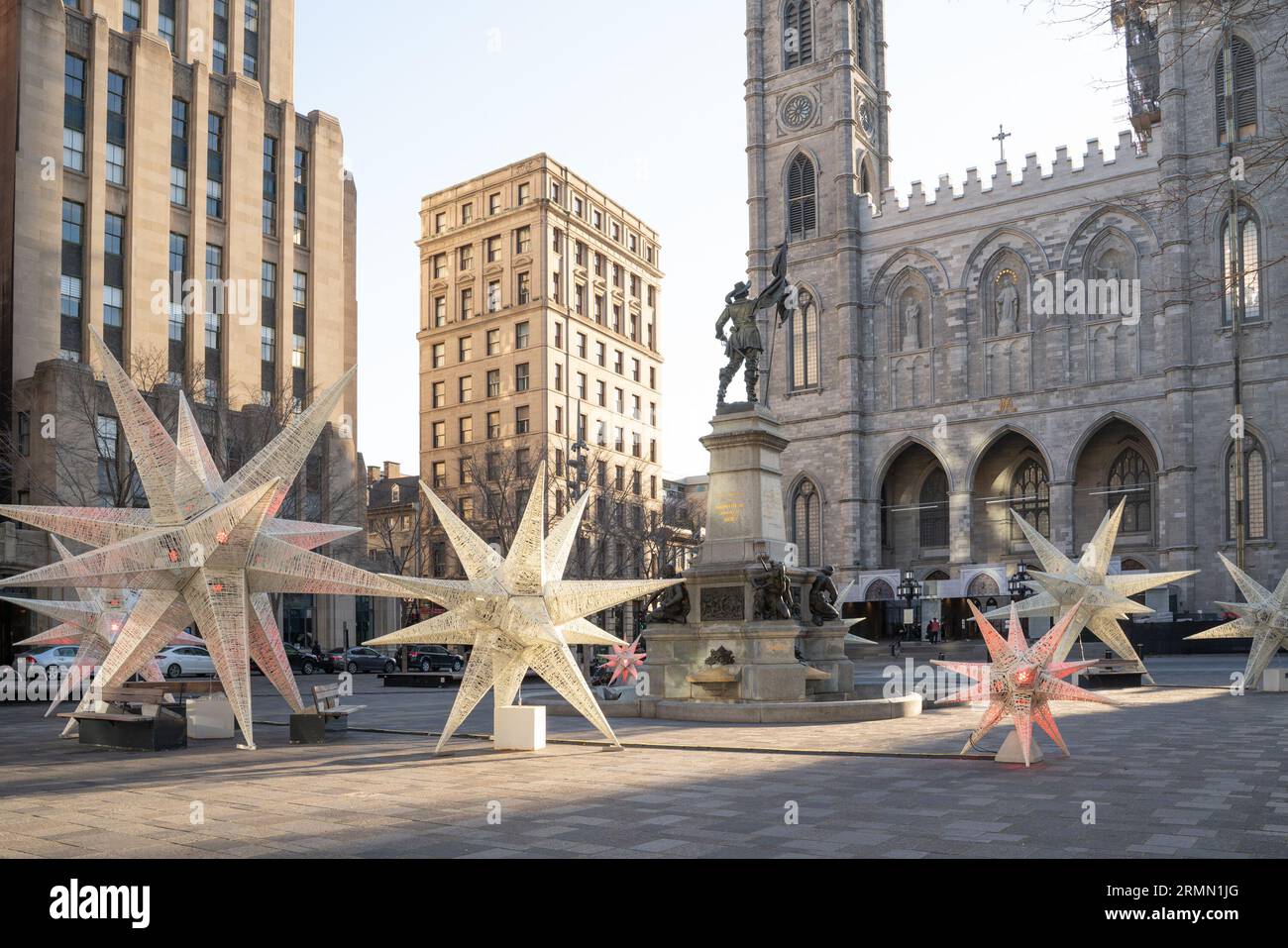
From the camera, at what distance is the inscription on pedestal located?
20031mm

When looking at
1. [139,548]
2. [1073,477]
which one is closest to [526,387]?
[1073,477]

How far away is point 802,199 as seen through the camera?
69250 millimetres

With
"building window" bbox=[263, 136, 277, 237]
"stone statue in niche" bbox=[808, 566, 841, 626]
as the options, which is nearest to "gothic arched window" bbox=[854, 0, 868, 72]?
"building window" bbox=[263, 136, 277, 237]

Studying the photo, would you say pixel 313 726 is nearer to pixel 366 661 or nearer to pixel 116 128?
pixel 366 661

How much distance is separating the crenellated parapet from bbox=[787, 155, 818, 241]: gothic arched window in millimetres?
3123

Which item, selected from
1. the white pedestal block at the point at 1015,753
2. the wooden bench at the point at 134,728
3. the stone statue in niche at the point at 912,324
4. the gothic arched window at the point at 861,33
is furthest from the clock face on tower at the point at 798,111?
the white pedestal block at the point at 1015,753

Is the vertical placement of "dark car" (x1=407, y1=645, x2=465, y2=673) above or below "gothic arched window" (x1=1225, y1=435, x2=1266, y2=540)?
below

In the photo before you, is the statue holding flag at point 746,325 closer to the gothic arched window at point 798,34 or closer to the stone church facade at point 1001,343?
the stone church facade at point 1001,343

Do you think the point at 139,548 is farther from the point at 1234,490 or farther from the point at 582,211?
the point at 582,211

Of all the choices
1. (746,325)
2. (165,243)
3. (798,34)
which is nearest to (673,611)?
(746,325)

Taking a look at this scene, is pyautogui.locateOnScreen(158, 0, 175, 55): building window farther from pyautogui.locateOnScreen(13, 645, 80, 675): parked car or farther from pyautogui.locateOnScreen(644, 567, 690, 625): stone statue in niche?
pyautogui.locateOnScreen(644, 567, 690, 625): stone statue in niche

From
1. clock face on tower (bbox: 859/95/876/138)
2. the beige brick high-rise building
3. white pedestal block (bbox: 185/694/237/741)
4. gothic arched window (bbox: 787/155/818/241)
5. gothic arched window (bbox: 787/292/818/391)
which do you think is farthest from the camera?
the beige brick high-rise building

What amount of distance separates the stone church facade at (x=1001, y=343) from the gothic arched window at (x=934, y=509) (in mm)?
131
